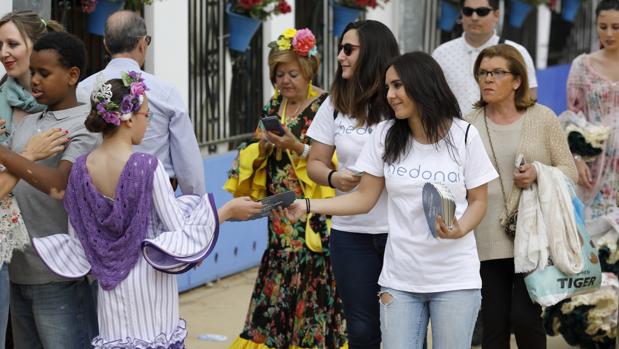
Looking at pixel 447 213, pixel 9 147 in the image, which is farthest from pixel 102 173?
pixel 447 213

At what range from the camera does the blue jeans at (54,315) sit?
17.2ft

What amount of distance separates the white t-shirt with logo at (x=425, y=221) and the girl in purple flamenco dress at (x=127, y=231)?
78 cm

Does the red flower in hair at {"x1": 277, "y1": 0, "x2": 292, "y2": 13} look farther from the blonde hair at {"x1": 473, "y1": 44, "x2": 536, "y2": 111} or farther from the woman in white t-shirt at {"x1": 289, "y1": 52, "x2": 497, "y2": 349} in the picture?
the woman in white t-shirt at {"x1": 289, "y1": 52, "x2": 497, "y2": 349}

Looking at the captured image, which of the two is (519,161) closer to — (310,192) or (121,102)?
(310,192)

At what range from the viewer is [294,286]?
7.05 m

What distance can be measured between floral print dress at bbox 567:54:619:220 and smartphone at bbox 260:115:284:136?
2156mm

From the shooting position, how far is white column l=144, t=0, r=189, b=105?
8.84 m

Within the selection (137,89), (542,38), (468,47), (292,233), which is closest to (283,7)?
(468,47)

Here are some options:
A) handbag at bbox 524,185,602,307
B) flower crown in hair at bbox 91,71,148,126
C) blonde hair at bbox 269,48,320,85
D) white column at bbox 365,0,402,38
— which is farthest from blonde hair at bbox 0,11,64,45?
white column at bbox 365,0,402,38

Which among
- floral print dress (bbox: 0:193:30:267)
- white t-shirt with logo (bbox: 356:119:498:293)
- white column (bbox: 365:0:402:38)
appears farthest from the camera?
white column (bbox: 365:0:402:38)

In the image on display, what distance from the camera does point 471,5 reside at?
26.2 feet

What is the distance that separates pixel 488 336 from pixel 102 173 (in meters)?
2.33

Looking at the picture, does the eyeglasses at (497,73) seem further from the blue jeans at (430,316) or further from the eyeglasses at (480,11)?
the eyeglasses at (480,11)

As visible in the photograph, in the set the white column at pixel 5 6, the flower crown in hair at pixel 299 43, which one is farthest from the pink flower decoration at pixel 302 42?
the white column at pixel 5 6
